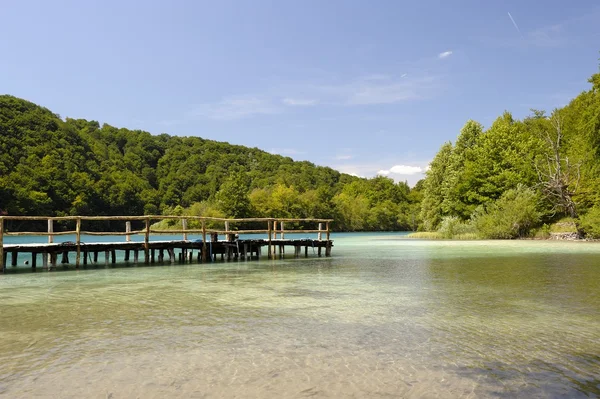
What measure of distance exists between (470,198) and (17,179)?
67.7 meters

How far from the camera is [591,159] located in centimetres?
4359

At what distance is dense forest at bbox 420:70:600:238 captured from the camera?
48.2 metres

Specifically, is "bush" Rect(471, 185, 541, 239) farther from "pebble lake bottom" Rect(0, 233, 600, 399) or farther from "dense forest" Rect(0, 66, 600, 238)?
"pebble lake bottom" Rect(0, 233, 600, 399)

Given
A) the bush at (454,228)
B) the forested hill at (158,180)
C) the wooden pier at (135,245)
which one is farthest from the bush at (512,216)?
the forested hill at (158,180)

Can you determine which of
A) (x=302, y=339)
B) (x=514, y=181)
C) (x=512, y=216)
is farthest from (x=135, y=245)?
(x=514, y=181)

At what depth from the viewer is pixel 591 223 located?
44.1 meters

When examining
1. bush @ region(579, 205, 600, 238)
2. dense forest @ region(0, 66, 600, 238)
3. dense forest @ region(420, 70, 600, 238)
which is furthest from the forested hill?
bush @ region(579, 205, 600, 238)

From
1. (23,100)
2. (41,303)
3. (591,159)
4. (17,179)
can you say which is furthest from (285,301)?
(23,100)

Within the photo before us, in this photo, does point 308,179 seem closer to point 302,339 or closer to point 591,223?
point 591,223

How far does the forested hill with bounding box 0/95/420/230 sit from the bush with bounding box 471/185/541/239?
52.1 metres

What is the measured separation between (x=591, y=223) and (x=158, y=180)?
93928 mm

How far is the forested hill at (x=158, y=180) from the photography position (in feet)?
275

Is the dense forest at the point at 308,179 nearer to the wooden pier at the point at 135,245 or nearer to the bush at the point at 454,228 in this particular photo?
the bush at the point at 454,228

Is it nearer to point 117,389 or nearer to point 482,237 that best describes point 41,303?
point 117,389
